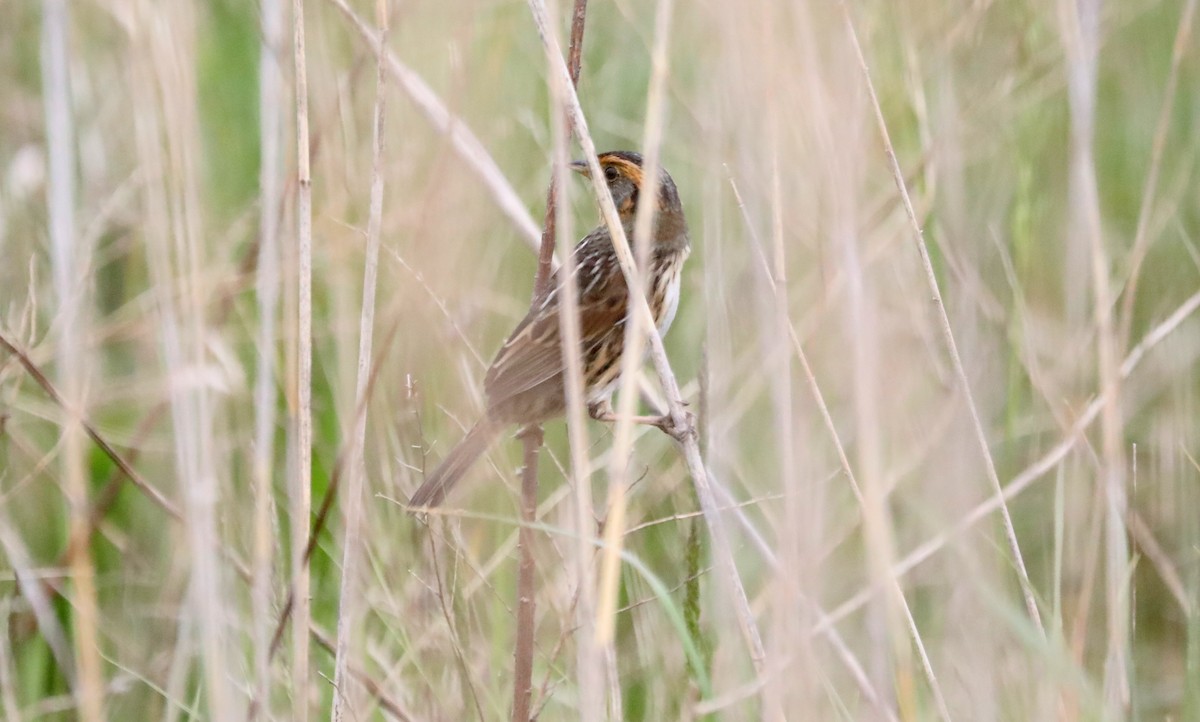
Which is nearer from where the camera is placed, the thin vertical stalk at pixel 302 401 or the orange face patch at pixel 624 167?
the thin vertical stalk at pixel 302 401

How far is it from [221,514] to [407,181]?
0.78m

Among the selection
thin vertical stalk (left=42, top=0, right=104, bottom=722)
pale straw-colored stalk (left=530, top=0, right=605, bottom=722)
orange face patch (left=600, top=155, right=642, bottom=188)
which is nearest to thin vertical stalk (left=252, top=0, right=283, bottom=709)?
thin vertical stalk (left=42, top=0, right=104, bottom=722)

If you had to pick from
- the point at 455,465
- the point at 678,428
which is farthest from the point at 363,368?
the point at 455,465

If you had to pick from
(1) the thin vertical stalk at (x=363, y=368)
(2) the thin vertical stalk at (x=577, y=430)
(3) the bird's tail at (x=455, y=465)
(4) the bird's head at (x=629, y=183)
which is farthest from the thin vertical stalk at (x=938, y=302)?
(4) the bird's head at (x=629, y=183)

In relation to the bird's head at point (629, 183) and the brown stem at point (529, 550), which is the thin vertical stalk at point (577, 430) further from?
the bird's head at point (629, 183)

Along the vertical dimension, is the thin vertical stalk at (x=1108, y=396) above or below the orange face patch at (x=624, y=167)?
below

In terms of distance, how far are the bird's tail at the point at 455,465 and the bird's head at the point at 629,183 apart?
0.83m

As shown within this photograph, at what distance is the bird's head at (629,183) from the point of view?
311cm

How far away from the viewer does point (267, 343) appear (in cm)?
208

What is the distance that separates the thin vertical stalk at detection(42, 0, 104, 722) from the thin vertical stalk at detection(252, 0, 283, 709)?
0.79 feet

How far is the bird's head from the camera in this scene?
3.11 meters

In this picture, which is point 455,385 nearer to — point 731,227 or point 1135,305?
point 731,227

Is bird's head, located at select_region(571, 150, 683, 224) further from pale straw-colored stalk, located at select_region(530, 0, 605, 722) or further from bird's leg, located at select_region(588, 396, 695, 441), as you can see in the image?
pale straw-colored stalk, located at select_region(530, 0, 605, 722)

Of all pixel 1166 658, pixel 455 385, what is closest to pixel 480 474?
pixel 455 385
